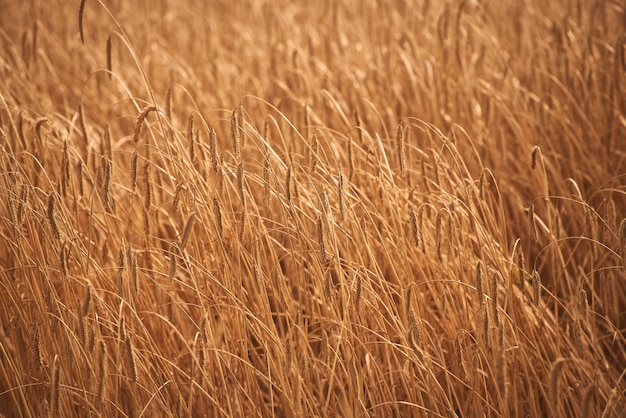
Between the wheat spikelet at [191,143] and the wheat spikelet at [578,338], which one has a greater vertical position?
the wheat spikelet at [191,143]

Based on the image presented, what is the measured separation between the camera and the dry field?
1.12m

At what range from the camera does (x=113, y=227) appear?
4.85 feet

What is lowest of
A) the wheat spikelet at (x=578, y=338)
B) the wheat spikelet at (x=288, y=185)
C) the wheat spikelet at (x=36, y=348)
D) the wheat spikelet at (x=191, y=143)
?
the wheat spikelet at (x=578, y=338)

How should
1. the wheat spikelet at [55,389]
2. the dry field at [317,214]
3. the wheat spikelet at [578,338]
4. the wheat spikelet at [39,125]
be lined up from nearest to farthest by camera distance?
the wheat spikelet at [55,389] < the wheat spikelet at [578,338] < the dry field at [317,214] < the wheat spikelet at [39,125]

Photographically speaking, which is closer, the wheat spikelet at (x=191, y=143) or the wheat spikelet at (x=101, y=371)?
the wheat spikelet at (x=101, y=371)

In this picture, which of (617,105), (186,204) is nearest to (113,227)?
(186,204)

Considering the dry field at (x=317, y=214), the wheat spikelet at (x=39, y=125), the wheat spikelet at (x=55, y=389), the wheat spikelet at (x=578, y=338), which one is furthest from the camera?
the wheat spikelet at (x=39, y=125)

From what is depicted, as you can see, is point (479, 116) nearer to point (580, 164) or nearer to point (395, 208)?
point (580, 164)

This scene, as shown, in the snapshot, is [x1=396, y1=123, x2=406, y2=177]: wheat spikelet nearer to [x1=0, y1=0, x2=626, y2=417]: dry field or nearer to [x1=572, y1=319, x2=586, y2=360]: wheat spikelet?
[x1=0, y1=0, x2=626, y2=417]: dry field

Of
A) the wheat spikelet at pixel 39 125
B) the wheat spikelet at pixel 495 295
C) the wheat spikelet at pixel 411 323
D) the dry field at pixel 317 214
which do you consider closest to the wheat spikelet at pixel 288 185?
the dry field at pixel 317 214

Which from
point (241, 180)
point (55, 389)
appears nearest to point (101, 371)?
point (55, 389)

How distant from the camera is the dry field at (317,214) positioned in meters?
1.12

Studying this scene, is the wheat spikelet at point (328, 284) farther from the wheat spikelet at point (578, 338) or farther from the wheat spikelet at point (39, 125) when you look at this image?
the wheat spikelet at point (39, 125)

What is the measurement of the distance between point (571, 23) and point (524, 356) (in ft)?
4.50
